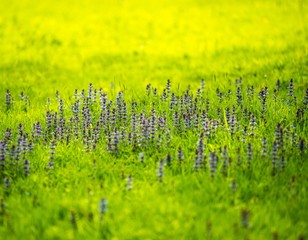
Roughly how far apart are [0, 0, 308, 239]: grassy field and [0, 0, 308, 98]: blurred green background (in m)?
0.09

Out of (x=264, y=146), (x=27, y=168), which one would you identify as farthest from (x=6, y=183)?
(x=264, y=146)

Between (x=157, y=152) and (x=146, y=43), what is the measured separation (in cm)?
899

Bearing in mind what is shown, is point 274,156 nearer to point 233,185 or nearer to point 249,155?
point 249,155

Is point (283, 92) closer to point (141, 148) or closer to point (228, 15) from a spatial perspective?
point (141, 148)

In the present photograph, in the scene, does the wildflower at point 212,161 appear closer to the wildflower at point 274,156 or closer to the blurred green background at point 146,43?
the wildflower at point 274,156

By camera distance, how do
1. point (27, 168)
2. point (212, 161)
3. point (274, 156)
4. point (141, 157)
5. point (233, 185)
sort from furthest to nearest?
point (141, 157), point (27, 168), point (274, 156), point (212, 161), point (233, 185)

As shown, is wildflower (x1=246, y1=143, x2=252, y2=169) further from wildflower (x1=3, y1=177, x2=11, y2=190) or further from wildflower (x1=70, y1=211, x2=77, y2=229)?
wildflower (x1=3, y1=177, x2=11, y2=190)

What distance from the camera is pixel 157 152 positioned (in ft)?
16.5

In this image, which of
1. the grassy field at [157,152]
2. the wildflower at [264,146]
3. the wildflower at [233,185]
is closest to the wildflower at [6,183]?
the grassy field at [157,152]

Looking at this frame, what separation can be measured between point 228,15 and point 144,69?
7.60 m

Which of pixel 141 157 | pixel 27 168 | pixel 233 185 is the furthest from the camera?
pixel 141 157

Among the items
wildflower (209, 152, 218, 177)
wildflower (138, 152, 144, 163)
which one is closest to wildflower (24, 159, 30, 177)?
wildflower (138, 152, 144, 163)

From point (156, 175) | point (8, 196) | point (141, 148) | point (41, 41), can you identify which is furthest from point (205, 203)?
point (41, 41)

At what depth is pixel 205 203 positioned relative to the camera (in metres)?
3.95
